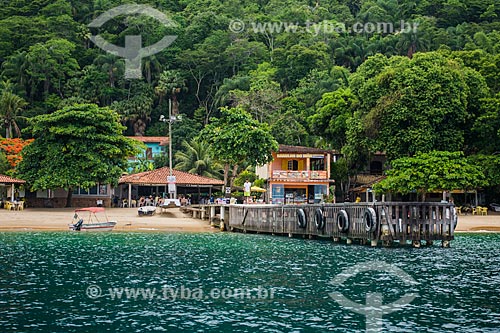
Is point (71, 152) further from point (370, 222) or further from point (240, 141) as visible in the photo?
point (370, 222)

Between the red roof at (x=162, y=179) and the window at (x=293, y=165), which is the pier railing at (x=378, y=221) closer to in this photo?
the red roof at (x=162, y=179)

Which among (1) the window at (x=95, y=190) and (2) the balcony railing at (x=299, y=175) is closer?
(2) the balcony railing at (x=299, y=175)

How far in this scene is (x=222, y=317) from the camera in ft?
52.1

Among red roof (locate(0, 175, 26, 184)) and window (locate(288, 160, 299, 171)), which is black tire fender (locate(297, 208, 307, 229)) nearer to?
window (locate(288, 160, 299, 171))

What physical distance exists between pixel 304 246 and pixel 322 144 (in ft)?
111

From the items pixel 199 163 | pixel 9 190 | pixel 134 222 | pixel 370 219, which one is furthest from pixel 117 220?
pixel 199 163

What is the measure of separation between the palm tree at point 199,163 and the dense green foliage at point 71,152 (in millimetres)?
13339

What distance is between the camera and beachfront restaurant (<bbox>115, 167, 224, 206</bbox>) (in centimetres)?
5838

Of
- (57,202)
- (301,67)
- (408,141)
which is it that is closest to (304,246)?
(408,141)

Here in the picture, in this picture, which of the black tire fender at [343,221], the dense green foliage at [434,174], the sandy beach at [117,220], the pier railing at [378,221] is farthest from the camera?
the dense green foliage at [434,174]

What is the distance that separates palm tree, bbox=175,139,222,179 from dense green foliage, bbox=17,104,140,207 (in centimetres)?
1334

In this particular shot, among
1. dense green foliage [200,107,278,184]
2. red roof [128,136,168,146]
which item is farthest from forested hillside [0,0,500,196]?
dense green foliage [200,107,278,184]

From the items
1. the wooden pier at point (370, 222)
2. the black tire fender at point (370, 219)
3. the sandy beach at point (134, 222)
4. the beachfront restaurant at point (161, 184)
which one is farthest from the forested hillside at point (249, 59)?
the black tire fender at point (370, 219)

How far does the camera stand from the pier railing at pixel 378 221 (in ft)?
96.7
